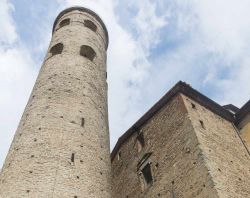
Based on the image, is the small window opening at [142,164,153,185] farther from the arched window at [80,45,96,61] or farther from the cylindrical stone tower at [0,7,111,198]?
the arched window at [80,45,96,61]

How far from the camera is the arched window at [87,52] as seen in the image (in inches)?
579

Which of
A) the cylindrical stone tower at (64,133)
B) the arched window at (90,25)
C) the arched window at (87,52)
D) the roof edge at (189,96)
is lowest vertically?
the cylindrical stone tower at (64,133)

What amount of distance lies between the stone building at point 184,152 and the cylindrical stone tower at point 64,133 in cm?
218

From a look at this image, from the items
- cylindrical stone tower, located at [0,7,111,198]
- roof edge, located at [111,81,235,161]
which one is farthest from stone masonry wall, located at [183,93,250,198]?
cylindrical stone tower, located at [0,7,111,198]

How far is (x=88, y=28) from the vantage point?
16438mm

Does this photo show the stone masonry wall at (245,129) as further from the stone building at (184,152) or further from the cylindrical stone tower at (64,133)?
the cylindrical stone tower at (64,133)

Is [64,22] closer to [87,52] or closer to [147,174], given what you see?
[87,52]

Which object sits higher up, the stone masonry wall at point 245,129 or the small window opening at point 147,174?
the stone masonry wall at point 245,129

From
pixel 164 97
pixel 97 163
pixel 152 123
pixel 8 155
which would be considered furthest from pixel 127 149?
pixel 8 155

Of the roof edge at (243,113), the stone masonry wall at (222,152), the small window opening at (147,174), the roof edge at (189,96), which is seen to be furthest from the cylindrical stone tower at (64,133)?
the roof edge at (243,113)

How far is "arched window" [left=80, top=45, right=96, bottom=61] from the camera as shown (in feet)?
48.3

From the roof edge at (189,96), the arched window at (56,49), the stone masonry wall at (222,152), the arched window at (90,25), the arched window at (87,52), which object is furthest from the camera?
the arched window at (90,25)

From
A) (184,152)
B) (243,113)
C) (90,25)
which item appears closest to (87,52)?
(90,25)

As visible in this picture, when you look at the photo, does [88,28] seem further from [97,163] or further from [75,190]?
[75,190]
